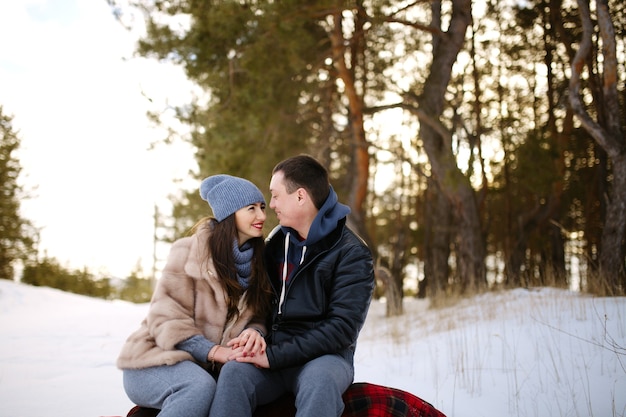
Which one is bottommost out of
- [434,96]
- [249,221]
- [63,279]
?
[63,279]

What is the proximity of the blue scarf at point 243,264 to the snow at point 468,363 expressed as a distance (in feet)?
5.10

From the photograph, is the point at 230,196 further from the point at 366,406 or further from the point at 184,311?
the point at 366,406

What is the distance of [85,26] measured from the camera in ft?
30.3

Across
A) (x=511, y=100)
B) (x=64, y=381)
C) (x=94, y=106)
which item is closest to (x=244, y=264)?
(x=64, y=381)

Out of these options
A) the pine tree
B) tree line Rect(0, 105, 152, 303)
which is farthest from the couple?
the pine tree

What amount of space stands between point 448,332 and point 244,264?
351 cm

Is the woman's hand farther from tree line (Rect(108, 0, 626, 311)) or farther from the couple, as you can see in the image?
tree line (Rect(108, 0, 626, 311))

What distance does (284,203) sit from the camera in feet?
8.50

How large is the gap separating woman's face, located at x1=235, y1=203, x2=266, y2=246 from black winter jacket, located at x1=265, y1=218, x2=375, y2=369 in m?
0.34

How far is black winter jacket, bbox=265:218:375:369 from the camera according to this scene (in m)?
2.27

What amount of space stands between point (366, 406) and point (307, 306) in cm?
57

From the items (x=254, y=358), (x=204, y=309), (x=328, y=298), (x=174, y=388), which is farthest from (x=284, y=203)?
(x=174, y=388)

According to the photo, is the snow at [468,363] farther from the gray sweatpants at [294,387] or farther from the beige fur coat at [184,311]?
the gray sweatpants at [294,387]

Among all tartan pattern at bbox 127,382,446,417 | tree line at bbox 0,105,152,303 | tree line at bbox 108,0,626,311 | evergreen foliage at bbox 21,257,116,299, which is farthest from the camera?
tree line at bbox 0,105,152,303
